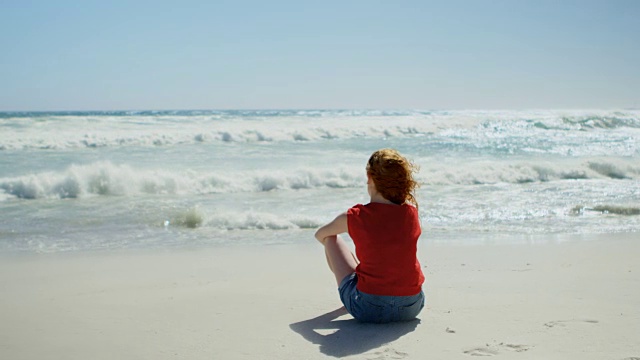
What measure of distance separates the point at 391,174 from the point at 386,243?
37 centimetres

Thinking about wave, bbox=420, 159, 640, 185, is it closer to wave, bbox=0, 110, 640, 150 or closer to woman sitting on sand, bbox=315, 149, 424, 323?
woman sitting on sand, bbox=315, 149, 424, 323

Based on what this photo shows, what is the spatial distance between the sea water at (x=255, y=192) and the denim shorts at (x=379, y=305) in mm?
3264

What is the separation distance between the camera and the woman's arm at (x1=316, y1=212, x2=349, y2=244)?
3387 mm

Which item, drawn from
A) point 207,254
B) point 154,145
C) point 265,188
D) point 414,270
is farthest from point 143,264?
point 154,145

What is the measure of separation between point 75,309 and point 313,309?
5.02ft

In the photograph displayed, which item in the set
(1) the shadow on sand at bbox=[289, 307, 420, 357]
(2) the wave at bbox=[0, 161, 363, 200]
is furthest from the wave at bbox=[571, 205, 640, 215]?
(1) the shadow on sand at bbox=[289, 307, 420, 357]

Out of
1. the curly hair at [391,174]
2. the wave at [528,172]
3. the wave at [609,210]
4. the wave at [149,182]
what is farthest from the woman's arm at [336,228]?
Answer: the wave at [528,172]

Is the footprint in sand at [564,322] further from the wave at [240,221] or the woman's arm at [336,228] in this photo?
the wave at [240,221]

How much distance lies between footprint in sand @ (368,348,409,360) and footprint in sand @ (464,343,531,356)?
31 centimetres

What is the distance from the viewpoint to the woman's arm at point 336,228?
133 inches

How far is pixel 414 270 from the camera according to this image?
131 inches

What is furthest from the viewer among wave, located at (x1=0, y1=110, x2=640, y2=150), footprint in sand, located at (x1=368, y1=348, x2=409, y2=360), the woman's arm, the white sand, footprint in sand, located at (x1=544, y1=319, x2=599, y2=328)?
wave, located at (x1=0, y1=110, x2=640, y2=150)

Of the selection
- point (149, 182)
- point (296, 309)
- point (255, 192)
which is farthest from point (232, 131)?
point (296, 309)

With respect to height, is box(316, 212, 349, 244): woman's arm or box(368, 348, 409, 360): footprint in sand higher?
box(316, 212, 349, 244): woman's arm
